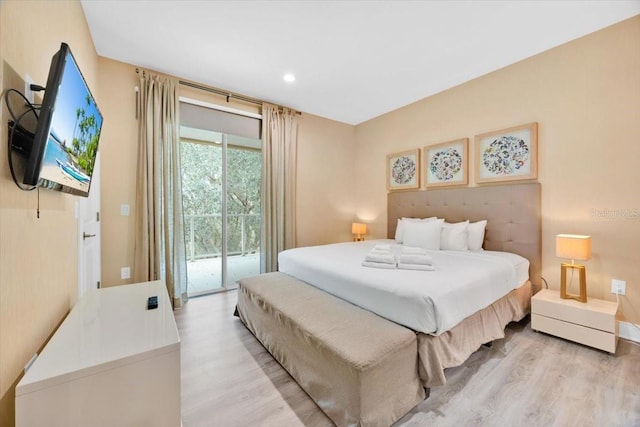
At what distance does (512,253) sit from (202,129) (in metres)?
4.07

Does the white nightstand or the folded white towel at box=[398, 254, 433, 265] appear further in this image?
the folded white towel at box=[398, 254, 433, 265]

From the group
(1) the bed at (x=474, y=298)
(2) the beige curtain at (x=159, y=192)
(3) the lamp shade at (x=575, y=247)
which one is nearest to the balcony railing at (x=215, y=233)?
(2) the beige curtain at (x=159, y=192)

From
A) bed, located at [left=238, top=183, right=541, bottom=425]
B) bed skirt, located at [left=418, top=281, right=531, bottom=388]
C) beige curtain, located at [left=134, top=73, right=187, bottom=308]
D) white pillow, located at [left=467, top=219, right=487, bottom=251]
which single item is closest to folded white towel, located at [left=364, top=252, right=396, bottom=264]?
bed, located at [left=238, top=183, right=541, bottom=425]

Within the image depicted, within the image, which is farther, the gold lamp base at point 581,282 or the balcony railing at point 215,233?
the balcony railing at point 215,233

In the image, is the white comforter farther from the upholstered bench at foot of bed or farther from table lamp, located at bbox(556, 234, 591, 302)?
table lamp, located at bbox(556, 234, 591, 302)

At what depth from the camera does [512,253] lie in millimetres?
2854

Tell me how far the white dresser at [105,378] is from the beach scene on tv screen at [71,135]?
2.34ft

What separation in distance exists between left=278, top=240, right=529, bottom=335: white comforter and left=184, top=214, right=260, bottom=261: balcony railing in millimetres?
1429

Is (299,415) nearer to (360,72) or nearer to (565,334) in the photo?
(565,334)

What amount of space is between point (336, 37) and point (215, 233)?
289 cm

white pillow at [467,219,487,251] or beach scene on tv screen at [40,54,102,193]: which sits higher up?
beach scene on tv screen at [40,54,102,193]

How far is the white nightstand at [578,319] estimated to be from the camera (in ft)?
6.76

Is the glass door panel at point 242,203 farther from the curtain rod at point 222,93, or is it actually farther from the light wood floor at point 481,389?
the light wood floor at point 481,389

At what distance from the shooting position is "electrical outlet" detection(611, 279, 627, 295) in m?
2.29
